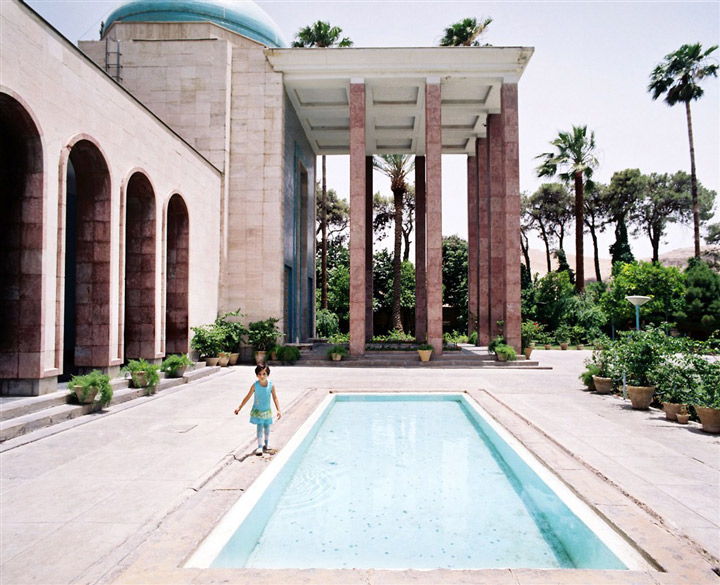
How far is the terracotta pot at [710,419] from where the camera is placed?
23.7 ft

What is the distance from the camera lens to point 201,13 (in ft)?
67.3

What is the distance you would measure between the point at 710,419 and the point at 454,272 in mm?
30126

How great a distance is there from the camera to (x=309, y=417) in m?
8.49

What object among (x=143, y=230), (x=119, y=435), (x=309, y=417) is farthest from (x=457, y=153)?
(x=119, y=435)

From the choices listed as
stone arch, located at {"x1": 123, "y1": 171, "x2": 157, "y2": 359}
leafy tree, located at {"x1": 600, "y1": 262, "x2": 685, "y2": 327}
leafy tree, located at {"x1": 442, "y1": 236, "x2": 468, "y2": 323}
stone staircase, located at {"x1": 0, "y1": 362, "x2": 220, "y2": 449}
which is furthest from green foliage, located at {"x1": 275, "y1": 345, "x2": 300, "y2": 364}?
leafy tree, located at {"x1": 600, "y1": 262, "x2": 685, "y2": 327}

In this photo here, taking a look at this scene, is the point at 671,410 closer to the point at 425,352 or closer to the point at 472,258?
the point at 425,352

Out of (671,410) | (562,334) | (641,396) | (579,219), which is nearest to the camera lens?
(671,410)

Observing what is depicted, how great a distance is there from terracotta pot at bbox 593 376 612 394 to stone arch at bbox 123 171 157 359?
10.8m

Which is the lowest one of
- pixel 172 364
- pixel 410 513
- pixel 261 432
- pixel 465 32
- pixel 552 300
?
pixel 410 513

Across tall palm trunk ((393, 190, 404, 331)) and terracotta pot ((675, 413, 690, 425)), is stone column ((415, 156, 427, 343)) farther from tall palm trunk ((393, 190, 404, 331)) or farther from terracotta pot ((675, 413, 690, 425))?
terracotta pot ((675, 413, 690, 425))

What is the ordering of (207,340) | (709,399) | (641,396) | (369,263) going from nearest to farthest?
(709,399), (641,396), (207,340), (369,263)

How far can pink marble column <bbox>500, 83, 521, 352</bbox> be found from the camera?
18.2 metres

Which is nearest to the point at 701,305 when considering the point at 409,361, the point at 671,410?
the point at 409,361

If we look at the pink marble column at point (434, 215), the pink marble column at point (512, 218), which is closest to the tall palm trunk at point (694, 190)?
the pink marble column at point (512, 218)
